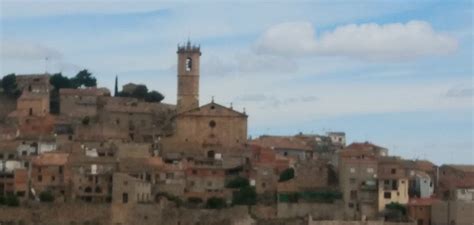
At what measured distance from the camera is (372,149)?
5484cm

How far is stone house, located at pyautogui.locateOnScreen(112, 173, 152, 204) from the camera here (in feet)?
152

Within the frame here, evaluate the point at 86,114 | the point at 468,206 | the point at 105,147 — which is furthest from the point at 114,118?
the point at 468,206

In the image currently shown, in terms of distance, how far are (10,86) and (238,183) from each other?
54.2 ft

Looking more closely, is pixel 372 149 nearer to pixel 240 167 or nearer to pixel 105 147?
Answer: pixel 240 167

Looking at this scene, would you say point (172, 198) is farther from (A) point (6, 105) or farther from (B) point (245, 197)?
(A) point (6, 105)

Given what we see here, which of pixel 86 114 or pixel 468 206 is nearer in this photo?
pixel 468 206

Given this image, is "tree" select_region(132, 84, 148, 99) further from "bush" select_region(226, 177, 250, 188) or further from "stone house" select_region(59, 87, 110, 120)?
"bush" select_region(226, 177, 250, 188)

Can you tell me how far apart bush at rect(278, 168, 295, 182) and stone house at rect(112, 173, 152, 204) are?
5.10 m

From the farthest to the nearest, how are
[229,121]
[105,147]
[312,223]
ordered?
[229,121] → [105,147] → [312,223]

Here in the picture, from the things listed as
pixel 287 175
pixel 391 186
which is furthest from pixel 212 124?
pixel 391 186

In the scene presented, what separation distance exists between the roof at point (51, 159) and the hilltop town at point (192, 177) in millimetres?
43

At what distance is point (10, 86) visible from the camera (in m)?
61.6

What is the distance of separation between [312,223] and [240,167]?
5.53 m

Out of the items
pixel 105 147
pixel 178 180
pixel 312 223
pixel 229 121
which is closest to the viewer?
pixel 312 223
